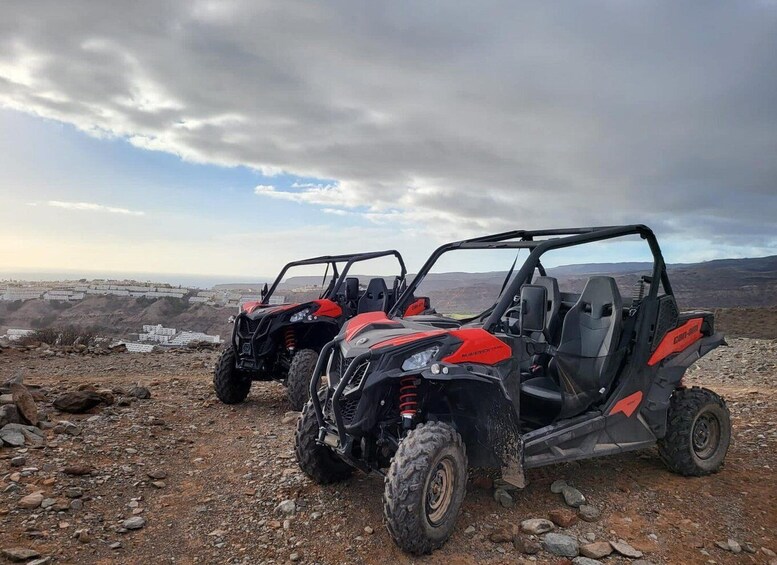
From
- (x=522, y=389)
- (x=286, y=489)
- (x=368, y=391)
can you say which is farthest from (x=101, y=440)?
(x=522, y=389)

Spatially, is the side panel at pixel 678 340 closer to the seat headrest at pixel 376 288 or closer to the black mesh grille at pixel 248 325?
the seat headrest at pixel 376 288

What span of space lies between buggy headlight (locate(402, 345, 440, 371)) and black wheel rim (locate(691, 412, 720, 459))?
2965 millimetres

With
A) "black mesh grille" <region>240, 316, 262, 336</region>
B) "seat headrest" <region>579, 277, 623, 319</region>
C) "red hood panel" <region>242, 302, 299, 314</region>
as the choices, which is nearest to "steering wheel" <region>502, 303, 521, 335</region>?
"seat headrest" <region>579, 277, 623, 319</region>

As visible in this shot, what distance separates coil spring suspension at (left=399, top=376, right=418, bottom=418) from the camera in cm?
382

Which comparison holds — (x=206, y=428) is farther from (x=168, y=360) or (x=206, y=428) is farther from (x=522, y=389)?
(x=168, y=360)

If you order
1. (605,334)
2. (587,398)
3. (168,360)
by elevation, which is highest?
(605,334)

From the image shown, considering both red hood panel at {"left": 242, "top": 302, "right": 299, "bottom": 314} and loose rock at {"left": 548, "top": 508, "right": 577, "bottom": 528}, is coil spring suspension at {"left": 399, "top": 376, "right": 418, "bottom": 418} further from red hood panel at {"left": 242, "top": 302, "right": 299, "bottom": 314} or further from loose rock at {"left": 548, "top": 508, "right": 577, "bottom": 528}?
red hood panel at {"left": 242, "top": 302, "right": 299, "bottom": 314}

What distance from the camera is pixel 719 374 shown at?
40.9 ft

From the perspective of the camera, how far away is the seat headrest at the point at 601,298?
5.07m

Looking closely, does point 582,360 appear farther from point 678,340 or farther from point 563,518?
point 563,518

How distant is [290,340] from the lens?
26.3 ft

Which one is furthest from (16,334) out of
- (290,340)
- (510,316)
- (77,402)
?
(510,316)

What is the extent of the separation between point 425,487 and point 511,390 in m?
1.06

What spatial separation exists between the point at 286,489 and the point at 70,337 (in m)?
13.7
